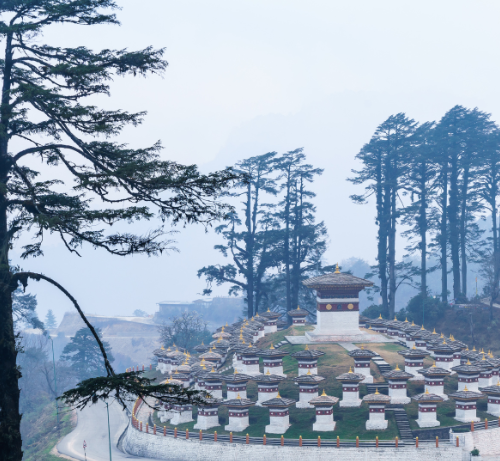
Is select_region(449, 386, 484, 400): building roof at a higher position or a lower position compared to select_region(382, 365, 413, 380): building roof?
lower

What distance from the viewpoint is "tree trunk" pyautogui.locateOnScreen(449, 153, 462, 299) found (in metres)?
64.1

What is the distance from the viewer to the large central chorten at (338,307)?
4909 centimetres

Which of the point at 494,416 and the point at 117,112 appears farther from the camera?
the point at 494,416

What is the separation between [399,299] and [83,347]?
2986 inches

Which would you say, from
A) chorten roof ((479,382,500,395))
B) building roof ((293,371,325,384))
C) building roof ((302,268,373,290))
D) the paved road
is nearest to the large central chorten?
building roof ((302,268,373,290))

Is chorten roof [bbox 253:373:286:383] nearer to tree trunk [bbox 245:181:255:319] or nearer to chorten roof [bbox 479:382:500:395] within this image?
chorten roof [bbox 479:382:500:395]

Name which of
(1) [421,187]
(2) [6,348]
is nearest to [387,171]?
(1) [421,187]

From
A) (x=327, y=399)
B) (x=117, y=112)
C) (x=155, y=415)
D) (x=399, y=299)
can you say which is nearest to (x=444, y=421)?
(x=327, y=399)

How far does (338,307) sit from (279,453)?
17360mm

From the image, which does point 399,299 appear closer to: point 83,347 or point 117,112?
point 83,347

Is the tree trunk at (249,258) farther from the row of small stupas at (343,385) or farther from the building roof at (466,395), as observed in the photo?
the building roof at (466,395)

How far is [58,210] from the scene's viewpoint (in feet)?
47.5

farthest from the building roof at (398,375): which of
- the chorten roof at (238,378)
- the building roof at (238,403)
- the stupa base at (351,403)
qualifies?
the chorten roof at (238,378)

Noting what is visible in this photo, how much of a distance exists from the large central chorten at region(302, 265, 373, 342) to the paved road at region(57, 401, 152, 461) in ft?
55.4
